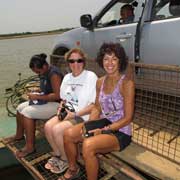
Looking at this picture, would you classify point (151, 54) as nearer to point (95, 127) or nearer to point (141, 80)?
point (141, 80)

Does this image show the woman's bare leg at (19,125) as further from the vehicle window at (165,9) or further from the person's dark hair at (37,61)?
the vehicle window at (165,9)

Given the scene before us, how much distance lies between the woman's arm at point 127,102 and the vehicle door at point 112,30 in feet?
5.25

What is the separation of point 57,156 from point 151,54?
175 centimetres

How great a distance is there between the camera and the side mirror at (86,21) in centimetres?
513

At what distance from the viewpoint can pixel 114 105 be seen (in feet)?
9.84

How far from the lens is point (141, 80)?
13.2 feet

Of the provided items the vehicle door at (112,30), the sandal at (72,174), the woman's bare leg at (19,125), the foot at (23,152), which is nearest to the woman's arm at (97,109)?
the sandal at (72,174)

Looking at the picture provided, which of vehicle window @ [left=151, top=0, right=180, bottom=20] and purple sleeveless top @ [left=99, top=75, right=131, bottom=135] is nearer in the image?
purple sleeveless top @ [left=99, top=75, right=131, bottom=135]

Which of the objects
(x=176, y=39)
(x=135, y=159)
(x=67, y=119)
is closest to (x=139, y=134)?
(x=135, y=159)

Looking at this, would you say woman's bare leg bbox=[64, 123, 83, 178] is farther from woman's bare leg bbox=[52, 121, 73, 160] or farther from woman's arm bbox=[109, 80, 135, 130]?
woman's arm bbox=[109, 80, 135, 130]

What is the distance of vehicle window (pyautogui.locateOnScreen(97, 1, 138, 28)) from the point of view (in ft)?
15.5

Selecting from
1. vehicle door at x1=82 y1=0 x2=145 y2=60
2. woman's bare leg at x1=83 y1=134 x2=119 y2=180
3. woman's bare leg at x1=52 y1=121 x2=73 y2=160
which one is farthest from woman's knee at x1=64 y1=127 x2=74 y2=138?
vehicle door at x1=82 y1=0 x2=145 y2=60

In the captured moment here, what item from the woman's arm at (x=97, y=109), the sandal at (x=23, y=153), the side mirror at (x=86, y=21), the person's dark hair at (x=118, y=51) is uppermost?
the side mirror at (x=86, y=21)

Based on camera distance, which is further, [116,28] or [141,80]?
[116,28]
